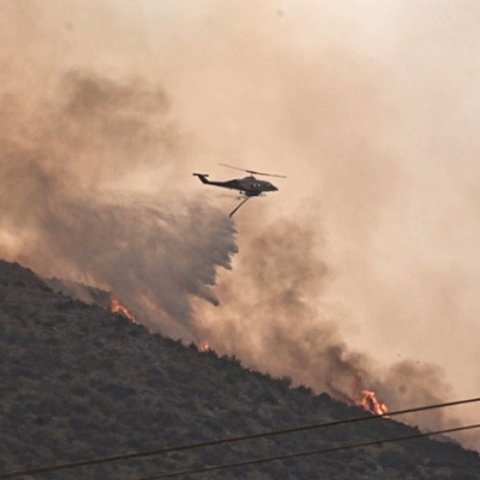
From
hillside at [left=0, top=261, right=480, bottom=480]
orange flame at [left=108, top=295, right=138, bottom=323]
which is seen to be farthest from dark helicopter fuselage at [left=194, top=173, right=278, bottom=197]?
orange flame at [left=108, top=295, right=138, bottom=323]

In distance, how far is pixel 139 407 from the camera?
157 metres

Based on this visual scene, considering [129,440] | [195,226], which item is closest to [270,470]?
[129,440]

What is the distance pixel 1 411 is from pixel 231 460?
78.6ft

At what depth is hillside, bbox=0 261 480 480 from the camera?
14338 centimetres

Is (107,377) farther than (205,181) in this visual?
Yes

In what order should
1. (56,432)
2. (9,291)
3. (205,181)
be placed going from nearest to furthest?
1. (205,181)
2. (56,432)
3. (9,291)

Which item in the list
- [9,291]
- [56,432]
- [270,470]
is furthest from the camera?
[9,291]

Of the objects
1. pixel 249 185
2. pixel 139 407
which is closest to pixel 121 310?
pixel 139 407

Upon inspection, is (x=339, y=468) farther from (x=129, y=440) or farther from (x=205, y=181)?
(x=205, y=181)

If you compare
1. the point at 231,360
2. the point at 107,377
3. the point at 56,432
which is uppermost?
the point at 231,360

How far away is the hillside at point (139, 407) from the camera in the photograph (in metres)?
143

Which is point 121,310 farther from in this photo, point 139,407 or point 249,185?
point 249,185

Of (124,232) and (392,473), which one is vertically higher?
(124,232)

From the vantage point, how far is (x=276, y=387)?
18088cm
